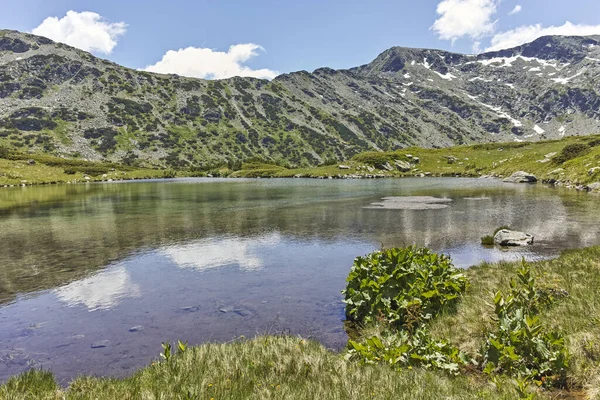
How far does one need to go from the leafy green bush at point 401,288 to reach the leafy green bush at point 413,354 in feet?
6.89

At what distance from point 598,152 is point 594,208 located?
44396mm

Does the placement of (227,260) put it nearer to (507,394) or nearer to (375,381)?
(375,381)

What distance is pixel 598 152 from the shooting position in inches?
2852

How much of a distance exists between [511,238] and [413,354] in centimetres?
2139

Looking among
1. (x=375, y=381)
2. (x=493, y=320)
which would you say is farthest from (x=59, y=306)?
(x=493, y=320)

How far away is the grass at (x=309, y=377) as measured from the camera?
22.0 feet

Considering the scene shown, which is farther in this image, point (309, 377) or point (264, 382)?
point (309, 377)

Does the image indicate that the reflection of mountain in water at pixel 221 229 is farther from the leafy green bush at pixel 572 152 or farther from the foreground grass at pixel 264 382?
the leafy green bush at pixel 572 152

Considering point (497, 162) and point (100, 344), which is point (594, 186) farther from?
point (497, 162)

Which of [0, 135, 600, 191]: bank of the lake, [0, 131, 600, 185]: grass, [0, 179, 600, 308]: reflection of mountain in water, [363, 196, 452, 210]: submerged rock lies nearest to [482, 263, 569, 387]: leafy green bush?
[0, 179, 600, 308]: reflection of mountain in water

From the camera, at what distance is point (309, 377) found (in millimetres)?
7754

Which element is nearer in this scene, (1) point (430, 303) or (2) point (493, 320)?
(2) point (493, 320)

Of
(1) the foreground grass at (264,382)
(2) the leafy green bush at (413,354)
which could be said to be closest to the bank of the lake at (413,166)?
(2) the leafy green bush at (413,354)

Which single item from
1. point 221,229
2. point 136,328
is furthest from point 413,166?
point 136,328
